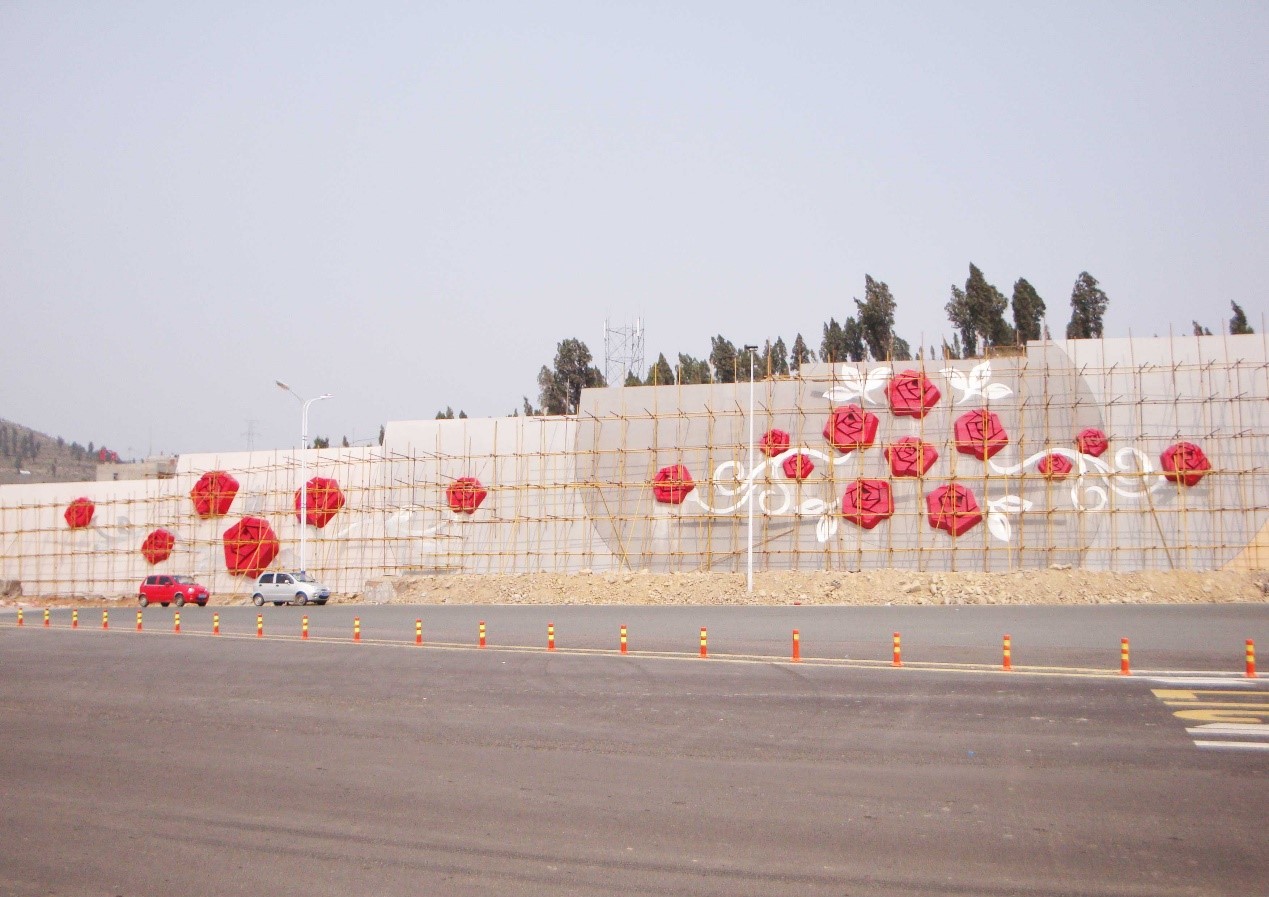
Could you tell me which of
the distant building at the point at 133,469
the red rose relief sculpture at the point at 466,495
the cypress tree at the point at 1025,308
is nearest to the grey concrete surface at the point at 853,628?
the red rose relief sculpture at the point at 466,495

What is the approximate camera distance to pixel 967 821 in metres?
9.57

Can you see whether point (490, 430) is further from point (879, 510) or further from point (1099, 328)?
point (1099, 328)

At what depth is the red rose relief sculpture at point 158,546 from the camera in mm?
57875

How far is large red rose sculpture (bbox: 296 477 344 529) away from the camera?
2100 inches

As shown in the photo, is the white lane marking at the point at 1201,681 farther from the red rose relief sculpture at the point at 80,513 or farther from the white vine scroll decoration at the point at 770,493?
the red rose relief sculpture at the point at 80,513

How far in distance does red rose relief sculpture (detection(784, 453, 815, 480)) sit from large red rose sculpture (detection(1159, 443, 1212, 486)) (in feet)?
44.9

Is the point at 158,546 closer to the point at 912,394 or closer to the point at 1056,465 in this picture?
the point at 912,394

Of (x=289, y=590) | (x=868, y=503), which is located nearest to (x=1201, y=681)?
(x=868, y=503)

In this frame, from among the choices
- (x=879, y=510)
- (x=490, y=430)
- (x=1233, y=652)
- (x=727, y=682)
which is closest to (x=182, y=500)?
(x=490, y=430)

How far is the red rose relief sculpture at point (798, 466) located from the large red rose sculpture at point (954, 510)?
5058mm

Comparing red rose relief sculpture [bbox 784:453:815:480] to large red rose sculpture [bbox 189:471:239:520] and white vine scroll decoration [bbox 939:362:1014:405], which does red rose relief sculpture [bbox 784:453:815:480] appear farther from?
large red rose sculpture [bbox 189:471:239:520]

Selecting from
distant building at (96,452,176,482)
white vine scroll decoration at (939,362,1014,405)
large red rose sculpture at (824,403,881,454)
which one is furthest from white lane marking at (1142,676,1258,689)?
distant building at (96,452,176,482)

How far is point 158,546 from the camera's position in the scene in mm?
58062

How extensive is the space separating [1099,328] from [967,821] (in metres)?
60.1
